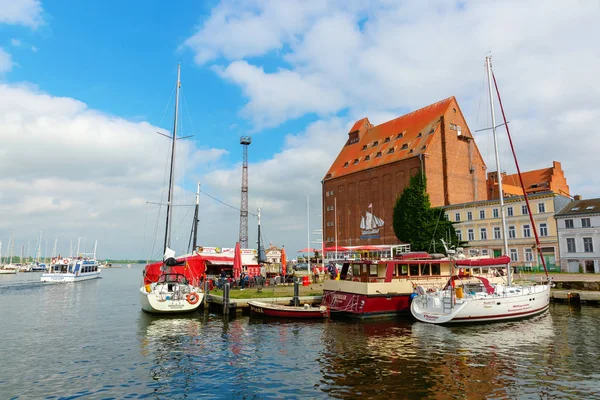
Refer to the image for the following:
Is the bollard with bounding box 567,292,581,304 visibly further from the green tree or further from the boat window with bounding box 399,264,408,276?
the green tree

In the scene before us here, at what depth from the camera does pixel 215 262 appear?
148ft

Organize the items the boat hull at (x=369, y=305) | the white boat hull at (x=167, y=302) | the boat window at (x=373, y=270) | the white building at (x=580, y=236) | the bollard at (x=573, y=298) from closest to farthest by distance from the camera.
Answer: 1. the boat hull at (x=369, y=305)
2. the boat window at (x=373, y=270)
3. the white boat hull at (x=167, y=302)
4. the bollard at (x=573, y=298)
5. the white building at (x=580, y=236)

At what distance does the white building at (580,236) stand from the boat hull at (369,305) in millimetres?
33054

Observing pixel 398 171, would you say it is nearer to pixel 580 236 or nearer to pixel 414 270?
pixel 580 236

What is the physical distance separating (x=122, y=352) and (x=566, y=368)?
19423 millimetres

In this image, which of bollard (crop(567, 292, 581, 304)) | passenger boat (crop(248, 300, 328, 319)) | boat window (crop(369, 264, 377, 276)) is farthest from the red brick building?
passenger boat (crop(248, 300, 328, 319))

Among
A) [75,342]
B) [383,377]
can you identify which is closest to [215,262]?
[75,342]

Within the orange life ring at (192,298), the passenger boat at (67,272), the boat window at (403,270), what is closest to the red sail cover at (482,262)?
the boat window at (403,270)

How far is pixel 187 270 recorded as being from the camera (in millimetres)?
39344

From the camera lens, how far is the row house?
5222 centimetres

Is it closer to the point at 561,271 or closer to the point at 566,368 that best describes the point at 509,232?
the point at 561,271

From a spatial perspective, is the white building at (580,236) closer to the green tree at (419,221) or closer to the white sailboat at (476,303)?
the green tree at (419,221)

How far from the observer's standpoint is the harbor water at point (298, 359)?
13.9 m

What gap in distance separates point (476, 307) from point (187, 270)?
25.9 meters
